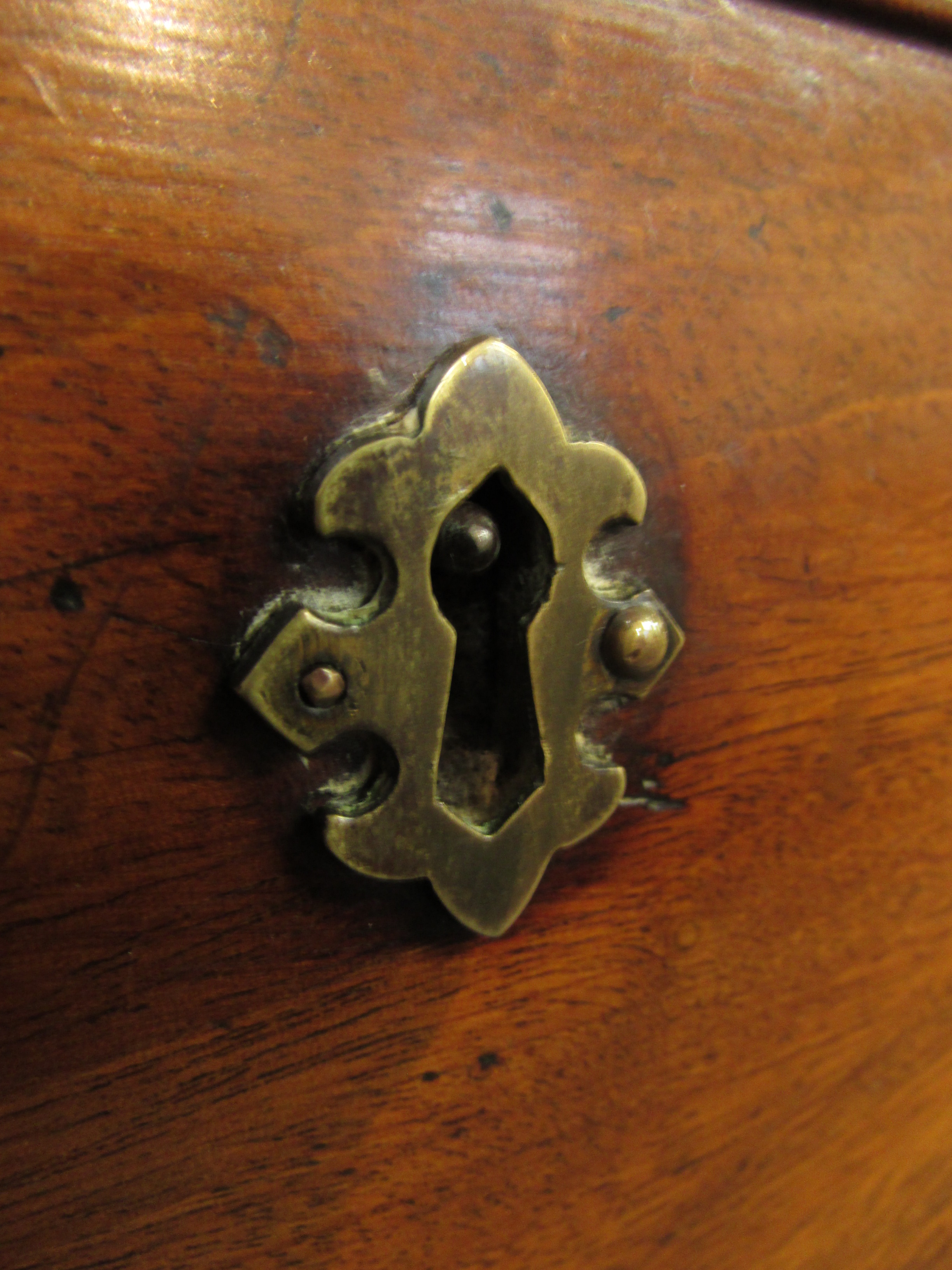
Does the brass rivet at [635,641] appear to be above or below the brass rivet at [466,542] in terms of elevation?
below

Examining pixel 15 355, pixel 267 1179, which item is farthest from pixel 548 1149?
pixel 15 355

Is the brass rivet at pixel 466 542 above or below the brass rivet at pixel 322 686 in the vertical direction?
above

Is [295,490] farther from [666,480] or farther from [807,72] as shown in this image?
[807,72]
